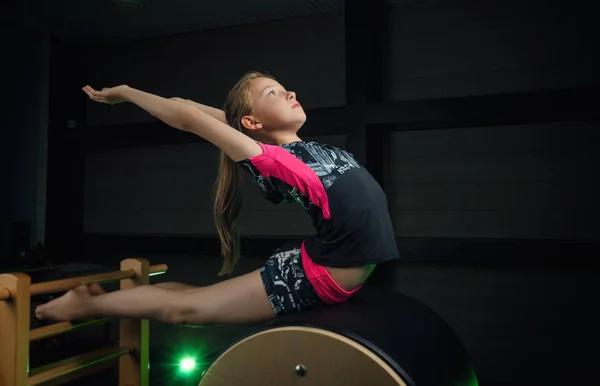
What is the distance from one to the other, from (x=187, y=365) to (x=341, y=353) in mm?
2155

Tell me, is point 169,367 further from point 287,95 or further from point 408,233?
point 287,95

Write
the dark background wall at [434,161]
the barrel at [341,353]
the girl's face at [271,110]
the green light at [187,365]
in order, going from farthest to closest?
the green light at [187,365]
the dark background wall at [434,161]
the girl's face at [271,110]
the barrel at [341,353]

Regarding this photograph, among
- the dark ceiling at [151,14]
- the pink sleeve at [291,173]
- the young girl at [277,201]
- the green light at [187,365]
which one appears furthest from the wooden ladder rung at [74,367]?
the dark ceiling at [151,14]

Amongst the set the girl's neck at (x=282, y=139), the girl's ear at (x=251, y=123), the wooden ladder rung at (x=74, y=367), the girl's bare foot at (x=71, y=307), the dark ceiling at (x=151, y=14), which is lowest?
the wooden ladder rung at (x=74, y=367)

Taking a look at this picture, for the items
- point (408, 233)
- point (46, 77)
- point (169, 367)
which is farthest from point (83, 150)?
point (408, 233)

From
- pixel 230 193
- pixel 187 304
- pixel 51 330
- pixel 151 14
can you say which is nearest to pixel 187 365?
pixel 51 330

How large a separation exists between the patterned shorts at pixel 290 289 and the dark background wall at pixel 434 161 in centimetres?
137

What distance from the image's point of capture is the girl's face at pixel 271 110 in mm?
1906

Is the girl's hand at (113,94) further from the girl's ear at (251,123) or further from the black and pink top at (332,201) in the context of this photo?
the black and pink top at (332,201)

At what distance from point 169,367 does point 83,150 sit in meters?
1.92

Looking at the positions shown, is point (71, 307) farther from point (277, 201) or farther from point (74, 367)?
point (277, 201)

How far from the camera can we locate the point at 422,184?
320cm

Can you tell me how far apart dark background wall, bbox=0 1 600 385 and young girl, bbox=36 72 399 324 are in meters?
1.25

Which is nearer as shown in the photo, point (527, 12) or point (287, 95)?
point (287, 95)
